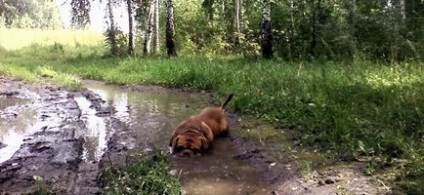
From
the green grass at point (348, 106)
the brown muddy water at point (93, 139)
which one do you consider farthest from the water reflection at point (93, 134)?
the green grass at point (348, 106)

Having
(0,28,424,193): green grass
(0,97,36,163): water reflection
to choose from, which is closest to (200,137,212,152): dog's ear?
(0,28,424,193): green grass

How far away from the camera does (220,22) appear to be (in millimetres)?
22203

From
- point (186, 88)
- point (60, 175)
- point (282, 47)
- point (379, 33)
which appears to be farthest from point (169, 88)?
point (60, 175)

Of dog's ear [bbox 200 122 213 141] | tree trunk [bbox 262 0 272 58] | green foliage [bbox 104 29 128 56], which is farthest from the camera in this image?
green foliage [bbox 104 29 128 56]

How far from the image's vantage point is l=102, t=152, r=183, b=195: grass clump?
3908 mm

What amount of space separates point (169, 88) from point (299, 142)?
631 centimetres

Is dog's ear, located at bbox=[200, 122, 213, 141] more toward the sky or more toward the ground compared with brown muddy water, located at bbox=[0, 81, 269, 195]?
more toward the sky

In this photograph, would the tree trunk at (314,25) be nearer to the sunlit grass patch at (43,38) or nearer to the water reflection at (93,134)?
the water reflection at (93,134)

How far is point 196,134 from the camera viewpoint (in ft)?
17.8

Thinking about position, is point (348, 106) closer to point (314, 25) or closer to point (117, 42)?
point (314, 25)

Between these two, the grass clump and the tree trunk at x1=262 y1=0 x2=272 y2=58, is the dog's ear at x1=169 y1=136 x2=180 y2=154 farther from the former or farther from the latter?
the tree trunk at x1=262 y1=0 x2=272 y2=58

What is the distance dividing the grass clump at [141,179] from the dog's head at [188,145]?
540 millimetres

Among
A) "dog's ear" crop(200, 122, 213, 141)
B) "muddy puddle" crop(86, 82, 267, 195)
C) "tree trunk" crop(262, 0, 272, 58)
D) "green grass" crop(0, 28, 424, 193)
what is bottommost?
"muddy puddle" crop(86, 82, 267, 195)

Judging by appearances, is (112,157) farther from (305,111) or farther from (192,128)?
(305,111)
